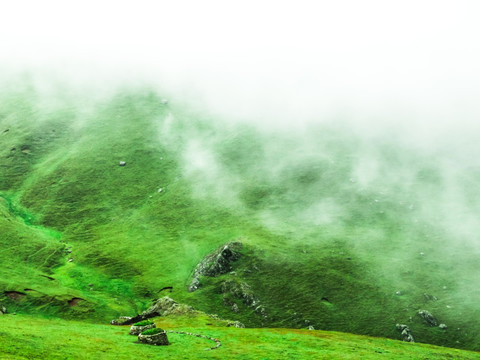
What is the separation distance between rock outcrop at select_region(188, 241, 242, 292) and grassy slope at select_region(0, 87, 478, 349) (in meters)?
2.49

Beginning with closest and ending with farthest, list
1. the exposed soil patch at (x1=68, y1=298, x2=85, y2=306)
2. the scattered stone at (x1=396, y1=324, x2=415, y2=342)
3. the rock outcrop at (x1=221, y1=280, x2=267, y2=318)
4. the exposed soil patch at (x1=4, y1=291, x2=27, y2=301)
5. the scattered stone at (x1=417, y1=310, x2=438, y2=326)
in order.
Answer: the exposed soil patch at (x1=4, y1=291, x2=27, y2=301), the scattered stone at (x1=396, y1=324, x2=415, y2=342), the exposed soil patch at (x1=68, y1=298, x2=85, y2=306), the scattered stone at (x1=417, y1=310, x2=438, y2=326), the rock outcrop at (x1=221, y1=280, x2=267, y2=318)

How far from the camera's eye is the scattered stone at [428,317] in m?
100

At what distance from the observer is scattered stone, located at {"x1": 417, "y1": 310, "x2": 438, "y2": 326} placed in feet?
328

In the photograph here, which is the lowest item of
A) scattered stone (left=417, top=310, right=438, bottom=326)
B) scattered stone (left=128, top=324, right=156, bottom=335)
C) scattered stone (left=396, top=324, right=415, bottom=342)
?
scattered stone (left=128, top=324, right=156, bottom=335)

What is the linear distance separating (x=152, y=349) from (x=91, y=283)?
204 feet

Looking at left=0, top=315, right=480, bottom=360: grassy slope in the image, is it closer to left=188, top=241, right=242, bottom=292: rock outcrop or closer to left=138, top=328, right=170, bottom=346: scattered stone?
left=138, top=328, right=170, bottom=346: scattered stone

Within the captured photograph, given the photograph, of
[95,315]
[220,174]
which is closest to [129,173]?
[220,174]

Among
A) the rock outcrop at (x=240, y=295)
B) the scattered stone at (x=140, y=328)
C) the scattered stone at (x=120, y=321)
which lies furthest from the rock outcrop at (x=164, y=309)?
the scattered stone at (x=140, y=328)

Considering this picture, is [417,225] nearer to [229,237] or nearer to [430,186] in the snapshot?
[430,186]

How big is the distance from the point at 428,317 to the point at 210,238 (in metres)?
64.7

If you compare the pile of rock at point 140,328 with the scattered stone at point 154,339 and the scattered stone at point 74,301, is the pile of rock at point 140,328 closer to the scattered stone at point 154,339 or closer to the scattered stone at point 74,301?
the scattered stone at point 154,339

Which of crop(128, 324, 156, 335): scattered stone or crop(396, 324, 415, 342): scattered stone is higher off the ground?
crop(396, 324, 415, 342): scattered stone

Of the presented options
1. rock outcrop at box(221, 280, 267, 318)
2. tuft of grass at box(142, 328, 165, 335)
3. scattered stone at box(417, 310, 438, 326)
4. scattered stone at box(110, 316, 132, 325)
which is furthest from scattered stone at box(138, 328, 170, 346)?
scattered stone at box(417, 310, 438, 326)

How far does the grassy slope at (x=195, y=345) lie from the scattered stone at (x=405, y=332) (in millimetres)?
11011
